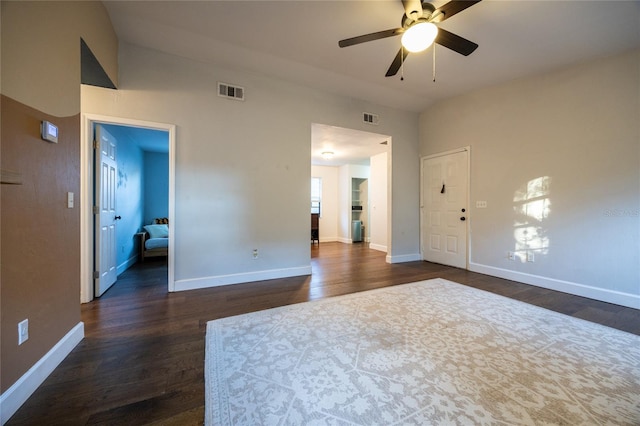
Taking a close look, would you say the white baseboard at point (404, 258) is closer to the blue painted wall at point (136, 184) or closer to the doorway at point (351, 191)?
the doorway at point (351, 191)

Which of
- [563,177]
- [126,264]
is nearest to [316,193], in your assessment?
[126,264]

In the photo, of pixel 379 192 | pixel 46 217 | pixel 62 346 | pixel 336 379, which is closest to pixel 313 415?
pixel 336 379

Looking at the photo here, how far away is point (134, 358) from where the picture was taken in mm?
1679

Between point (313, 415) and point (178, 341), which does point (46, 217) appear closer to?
point (178, 341)

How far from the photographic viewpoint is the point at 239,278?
3.36 meters

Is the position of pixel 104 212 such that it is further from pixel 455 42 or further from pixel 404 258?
pixel 404 258

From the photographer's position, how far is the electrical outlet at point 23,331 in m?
1.32

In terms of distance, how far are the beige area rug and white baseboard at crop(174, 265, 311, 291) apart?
1.10 m

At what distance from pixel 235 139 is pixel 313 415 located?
125 inches

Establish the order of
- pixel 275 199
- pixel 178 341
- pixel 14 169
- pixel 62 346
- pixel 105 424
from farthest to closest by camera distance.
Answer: pixel 275 199 → pixel 178 341 → pixel 62 346 → pixel 14 169 → pixel 105 424

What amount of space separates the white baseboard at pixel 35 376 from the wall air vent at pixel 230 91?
2.94 m

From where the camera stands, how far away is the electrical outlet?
4.33 feet

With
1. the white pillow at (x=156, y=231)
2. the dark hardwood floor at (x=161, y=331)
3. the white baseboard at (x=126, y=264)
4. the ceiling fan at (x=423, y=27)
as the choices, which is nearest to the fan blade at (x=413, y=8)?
the ceiling fan at (x=423, y=27)

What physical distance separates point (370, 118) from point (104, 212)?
432 centimetres
